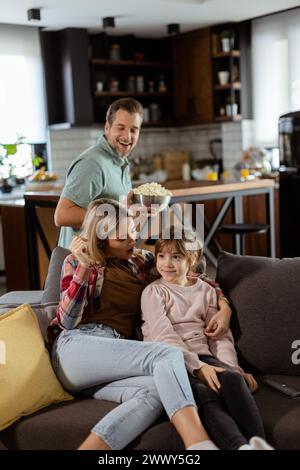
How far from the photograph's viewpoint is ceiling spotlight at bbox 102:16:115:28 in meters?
6.90

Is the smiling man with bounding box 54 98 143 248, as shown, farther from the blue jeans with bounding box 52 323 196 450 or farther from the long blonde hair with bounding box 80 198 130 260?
the blue jeans with bounding box 52 323 196 450

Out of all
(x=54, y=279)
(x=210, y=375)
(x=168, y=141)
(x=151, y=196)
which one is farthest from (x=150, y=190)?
(x=168, y=141)

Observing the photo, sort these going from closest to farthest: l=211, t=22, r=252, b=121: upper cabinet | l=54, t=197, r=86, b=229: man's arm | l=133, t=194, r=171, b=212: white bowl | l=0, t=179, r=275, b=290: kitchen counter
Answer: l=54, t=197, r=86, b=229: man's arm, l=133, t=194, r=171, b=212: white bowl, l=0, t=179, r=275, b=290: kitchen counter, l=211, t=22, r=252, b=121: upper cabinet

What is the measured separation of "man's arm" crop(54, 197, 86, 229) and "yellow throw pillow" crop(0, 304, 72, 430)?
757 millimetres

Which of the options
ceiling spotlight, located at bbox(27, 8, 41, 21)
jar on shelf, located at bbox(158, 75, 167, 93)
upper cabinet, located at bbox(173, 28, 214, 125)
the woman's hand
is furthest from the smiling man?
jar on shelf, located at bbox(158, 75, 167, 93)

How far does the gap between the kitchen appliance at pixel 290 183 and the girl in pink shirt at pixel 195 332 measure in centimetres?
185

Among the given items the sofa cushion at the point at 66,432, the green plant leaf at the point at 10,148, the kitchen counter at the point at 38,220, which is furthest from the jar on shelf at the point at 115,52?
the sofa cushion at the point at 66,432

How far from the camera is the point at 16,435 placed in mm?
2307

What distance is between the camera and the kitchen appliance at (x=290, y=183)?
4.47 m

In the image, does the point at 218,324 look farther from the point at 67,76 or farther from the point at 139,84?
the point at 139,84
